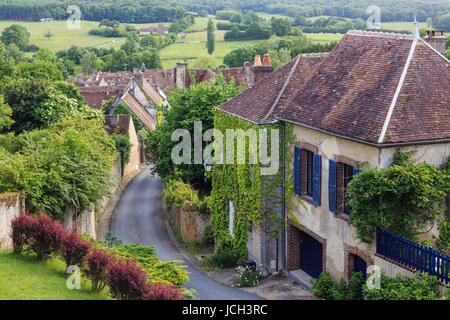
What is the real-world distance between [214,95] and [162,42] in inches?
5557

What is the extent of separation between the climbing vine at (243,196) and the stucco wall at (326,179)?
1066 mm

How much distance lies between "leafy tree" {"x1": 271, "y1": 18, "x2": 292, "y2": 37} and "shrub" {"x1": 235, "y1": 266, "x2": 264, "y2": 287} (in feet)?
458

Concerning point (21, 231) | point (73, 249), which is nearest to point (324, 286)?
point (73, 249)

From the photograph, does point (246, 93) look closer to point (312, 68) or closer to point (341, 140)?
point (312, 68)

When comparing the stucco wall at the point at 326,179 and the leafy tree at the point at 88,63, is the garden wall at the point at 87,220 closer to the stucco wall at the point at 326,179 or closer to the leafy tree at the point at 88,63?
the stucco wall at the point at 326,179

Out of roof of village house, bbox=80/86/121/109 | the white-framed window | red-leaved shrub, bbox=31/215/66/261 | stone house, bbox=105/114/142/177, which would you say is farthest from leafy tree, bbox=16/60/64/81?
red-leaved shrub, bbox=31/215/66/261

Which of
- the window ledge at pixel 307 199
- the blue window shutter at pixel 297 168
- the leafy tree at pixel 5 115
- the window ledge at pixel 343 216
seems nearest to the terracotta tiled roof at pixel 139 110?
the leafy tree at pixel 5 115

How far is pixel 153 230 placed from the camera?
34406mm

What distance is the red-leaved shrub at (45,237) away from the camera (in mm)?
17312

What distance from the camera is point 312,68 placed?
24.3 meters

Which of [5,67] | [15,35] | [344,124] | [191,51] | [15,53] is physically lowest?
[344,124]

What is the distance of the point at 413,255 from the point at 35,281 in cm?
1052

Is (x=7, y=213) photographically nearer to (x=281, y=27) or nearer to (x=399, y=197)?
(x=399, y=197)

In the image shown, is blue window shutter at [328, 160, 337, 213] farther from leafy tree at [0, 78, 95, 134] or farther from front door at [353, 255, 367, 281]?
leafy tree at [0, 78, 95, 134]
